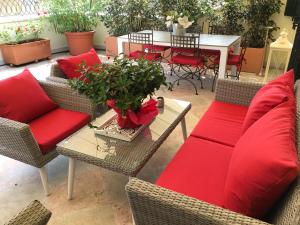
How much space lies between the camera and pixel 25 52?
17.1ft

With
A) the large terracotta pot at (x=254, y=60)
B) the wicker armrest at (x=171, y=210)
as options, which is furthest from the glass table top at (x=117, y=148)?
the large terracotta pot at (x=254, y=60)

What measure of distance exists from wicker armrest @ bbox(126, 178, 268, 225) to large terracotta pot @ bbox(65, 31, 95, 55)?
5.28m

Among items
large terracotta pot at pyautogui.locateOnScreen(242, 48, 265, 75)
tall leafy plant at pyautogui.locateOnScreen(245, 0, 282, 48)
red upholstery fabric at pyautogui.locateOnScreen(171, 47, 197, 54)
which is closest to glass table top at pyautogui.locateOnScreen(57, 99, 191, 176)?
red upholstery fabric at pyautogui.locateOnScreen(171, 47, 197, 54)

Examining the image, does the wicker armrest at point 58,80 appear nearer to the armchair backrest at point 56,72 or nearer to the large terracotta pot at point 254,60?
the armchair backrest at point 56,72

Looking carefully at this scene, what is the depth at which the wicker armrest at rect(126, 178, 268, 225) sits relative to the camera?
3.18 feet

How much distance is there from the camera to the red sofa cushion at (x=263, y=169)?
37.0 inches

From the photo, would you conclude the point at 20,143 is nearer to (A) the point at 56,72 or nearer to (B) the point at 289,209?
(A) the point at 56,72

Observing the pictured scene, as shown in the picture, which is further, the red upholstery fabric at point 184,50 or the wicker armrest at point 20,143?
the red upholstery fabric at point 184,50

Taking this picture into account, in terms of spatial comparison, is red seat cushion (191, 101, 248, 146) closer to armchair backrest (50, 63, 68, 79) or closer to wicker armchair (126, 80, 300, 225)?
wicker armchair (126, 80, 300, 225)

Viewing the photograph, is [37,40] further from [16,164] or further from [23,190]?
[23,190]

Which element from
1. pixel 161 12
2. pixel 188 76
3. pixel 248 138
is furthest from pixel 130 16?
pixel 248 138

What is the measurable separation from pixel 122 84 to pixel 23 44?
436 cm

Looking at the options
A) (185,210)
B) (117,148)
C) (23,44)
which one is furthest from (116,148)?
(23,44)

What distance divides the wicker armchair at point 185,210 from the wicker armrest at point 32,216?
41 centimetres
